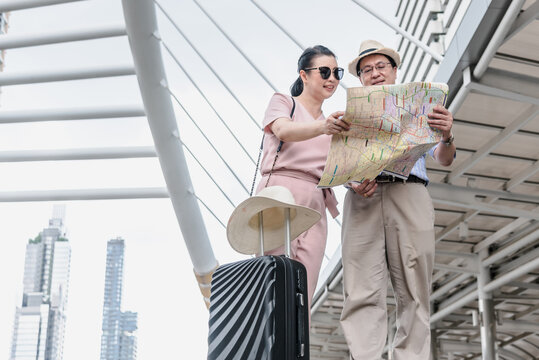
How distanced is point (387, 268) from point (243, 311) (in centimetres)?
68

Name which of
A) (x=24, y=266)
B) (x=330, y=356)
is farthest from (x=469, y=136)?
(x=24, y=266)

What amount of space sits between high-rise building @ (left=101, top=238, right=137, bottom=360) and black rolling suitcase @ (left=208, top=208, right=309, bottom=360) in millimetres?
103422

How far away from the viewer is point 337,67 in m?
3.04

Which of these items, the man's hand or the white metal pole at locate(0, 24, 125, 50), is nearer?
the man's hand

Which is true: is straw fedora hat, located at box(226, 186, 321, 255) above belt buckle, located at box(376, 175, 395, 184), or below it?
below

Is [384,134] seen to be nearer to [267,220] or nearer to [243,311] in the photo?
[267,220]

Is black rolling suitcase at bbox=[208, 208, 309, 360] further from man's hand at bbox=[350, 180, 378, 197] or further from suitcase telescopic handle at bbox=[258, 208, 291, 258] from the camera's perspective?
man's hand at bbox=[350, 180, 378, 197]

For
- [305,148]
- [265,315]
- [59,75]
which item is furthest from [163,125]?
[265,315]

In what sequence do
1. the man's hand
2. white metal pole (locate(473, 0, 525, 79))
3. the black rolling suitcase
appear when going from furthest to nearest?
white metal pole (locate(473, 0, 525, 79)) < the man's hand < the black rolling suitcase

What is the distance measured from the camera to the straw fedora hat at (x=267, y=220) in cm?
256

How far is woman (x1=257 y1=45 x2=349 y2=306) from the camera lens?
9.46 ft

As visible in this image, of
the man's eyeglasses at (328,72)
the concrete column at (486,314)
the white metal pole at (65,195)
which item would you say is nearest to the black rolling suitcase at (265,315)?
the man's eyeglasses at (328,72)

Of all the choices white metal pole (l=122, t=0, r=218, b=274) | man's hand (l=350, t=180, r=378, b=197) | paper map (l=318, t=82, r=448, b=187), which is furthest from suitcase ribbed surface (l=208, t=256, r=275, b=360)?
white metal pole (l=122, t=0, r=218, b=274)

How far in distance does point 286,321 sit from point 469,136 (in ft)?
18.3
